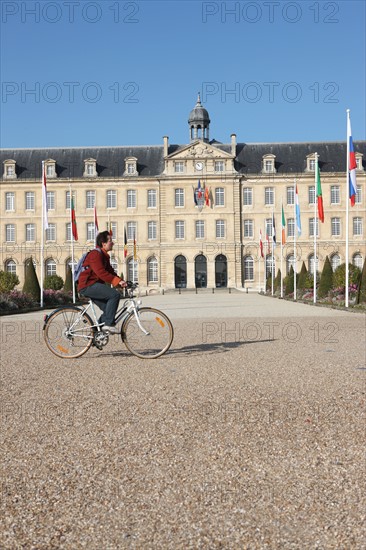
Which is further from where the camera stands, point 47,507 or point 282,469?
point 282,469

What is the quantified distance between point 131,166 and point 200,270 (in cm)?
916

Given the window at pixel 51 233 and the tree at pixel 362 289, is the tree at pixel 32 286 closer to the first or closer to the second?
the tree at pixel 362 289

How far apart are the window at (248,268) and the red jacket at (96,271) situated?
42061 mm

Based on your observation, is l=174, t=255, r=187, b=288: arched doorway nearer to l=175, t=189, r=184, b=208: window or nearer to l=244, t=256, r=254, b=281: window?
l=175, t=189, r=184, b=208: window

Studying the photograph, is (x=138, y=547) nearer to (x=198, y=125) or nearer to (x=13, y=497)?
(x=13, y=497)

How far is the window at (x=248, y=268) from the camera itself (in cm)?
4847

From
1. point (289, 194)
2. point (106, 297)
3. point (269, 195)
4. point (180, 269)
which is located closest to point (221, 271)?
point (180, 269)

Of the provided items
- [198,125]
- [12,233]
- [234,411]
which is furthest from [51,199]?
[234,411]

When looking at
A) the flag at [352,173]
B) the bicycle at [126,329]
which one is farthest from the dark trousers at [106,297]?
the flag at [352,173]

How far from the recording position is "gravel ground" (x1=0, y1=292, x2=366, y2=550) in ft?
7.31

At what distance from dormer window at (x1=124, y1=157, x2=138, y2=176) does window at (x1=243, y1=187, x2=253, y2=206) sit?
319 inches

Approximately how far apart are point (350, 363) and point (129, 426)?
10.3ft

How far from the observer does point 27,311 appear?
63.1 ft

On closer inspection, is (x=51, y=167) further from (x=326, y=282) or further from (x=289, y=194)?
(x=326, y=282)
